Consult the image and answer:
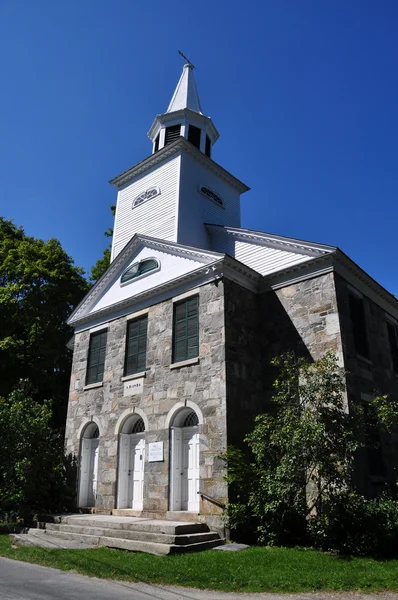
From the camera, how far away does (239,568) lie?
8.71 m

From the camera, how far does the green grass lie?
7.66 m

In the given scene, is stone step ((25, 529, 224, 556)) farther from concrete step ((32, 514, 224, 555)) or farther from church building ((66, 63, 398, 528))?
church building ((66, 63, 398, 528))

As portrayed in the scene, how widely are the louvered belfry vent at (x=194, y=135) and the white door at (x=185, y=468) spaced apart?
47.7ft

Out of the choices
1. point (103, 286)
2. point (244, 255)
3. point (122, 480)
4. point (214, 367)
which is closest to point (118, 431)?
point (122, 480)

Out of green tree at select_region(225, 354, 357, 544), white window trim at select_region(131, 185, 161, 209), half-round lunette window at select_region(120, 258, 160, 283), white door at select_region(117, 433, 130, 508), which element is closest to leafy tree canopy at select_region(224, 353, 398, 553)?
green tree at select_region(225, 354, 357, 544)

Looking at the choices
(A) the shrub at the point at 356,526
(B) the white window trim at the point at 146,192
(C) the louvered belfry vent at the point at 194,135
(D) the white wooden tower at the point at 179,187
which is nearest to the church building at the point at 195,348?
(D) the white wooden tower at the point at 179,187

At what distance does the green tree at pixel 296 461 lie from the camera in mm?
10773

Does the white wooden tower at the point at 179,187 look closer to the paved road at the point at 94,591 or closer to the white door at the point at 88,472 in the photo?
the white door at the point at 88,472

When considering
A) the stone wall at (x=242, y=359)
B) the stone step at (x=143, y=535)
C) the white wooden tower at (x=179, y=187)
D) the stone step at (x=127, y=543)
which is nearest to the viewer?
the stone step at (x=127, y=543)

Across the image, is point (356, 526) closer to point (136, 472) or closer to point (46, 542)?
point (46, 542)

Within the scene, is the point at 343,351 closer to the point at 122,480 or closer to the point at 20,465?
the point at 122,480

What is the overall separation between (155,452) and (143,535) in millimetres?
3442

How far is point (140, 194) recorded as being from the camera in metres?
21.8

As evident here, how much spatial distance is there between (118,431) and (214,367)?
4394 millimetres
